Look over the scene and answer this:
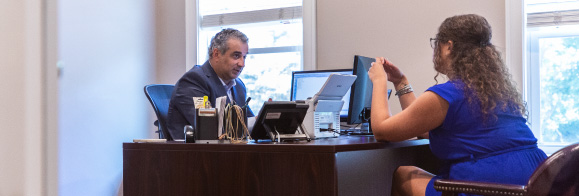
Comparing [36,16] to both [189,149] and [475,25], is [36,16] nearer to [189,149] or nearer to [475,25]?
[189,149]

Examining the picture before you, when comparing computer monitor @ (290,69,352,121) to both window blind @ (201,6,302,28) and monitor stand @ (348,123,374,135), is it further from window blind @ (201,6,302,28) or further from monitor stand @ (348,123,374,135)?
window blind @ (201,6,302,28)

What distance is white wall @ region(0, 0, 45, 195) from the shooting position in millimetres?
1185

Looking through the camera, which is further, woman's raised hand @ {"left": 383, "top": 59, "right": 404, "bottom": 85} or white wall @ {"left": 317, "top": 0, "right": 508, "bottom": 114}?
white wall @ {"left": 317, "top": 0, "right": 508, "bottom": 114}

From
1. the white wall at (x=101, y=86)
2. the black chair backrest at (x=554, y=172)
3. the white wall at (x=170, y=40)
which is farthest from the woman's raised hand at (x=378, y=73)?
the white wall at (x=170, y=40)

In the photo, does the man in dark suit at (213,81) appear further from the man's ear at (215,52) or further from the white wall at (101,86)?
the white wall at (101,86)

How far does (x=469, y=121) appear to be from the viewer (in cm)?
185

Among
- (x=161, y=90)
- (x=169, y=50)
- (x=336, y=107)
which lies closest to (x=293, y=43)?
(x=169, y=50)

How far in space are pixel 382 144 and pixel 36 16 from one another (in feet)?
4.23

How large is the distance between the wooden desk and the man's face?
0.98 metres

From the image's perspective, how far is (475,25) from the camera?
2.00 meters

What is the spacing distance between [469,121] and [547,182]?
15.6 inches

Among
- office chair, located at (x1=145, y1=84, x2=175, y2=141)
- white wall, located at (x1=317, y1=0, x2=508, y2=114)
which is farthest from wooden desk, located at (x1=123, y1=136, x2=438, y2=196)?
white wall, located at (x1=317, y1=0, x2=508, y2=114)

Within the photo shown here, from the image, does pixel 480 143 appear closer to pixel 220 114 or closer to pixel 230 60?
pixel 220 114

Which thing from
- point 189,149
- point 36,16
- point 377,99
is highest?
point 36,16
